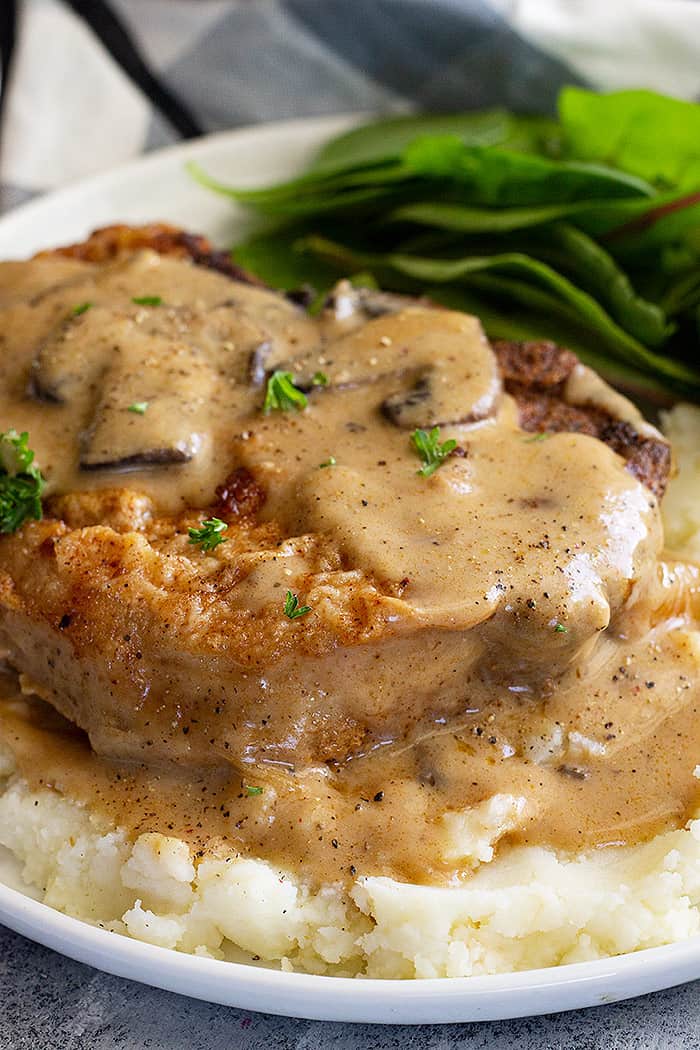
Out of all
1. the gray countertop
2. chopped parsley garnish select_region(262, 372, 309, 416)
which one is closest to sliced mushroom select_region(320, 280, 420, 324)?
chopped parsley garnish select_region(262, 372, 309, 416)

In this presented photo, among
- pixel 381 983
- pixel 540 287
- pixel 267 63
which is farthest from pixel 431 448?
pixel 267 63

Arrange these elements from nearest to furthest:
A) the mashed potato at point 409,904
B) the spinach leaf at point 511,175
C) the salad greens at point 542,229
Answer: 1. the mashed potato at point 409,904
2. the salad greens at point 542,229
3. the spinach leaf at point 511,175

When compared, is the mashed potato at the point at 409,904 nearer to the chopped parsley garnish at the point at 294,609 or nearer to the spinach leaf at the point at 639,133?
the chopped parsley garnish at the point at 294,609

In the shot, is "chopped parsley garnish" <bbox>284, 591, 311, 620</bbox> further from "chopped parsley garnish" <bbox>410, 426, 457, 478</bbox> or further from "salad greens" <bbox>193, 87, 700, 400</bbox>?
"salad greens" <bbox>193, 87, 700, 400</bbox>

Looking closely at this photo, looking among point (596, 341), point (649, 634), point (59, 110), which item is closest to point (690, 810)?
point (649, 634)

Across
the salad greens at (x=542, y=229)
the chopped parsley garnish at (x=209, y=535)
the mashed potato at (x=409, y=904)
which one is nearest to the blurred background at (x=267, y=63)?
the salad greens at (x=542, y=229)

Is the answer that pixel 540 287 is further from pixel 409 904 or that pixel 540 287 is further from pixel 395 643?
pixel 409 904
